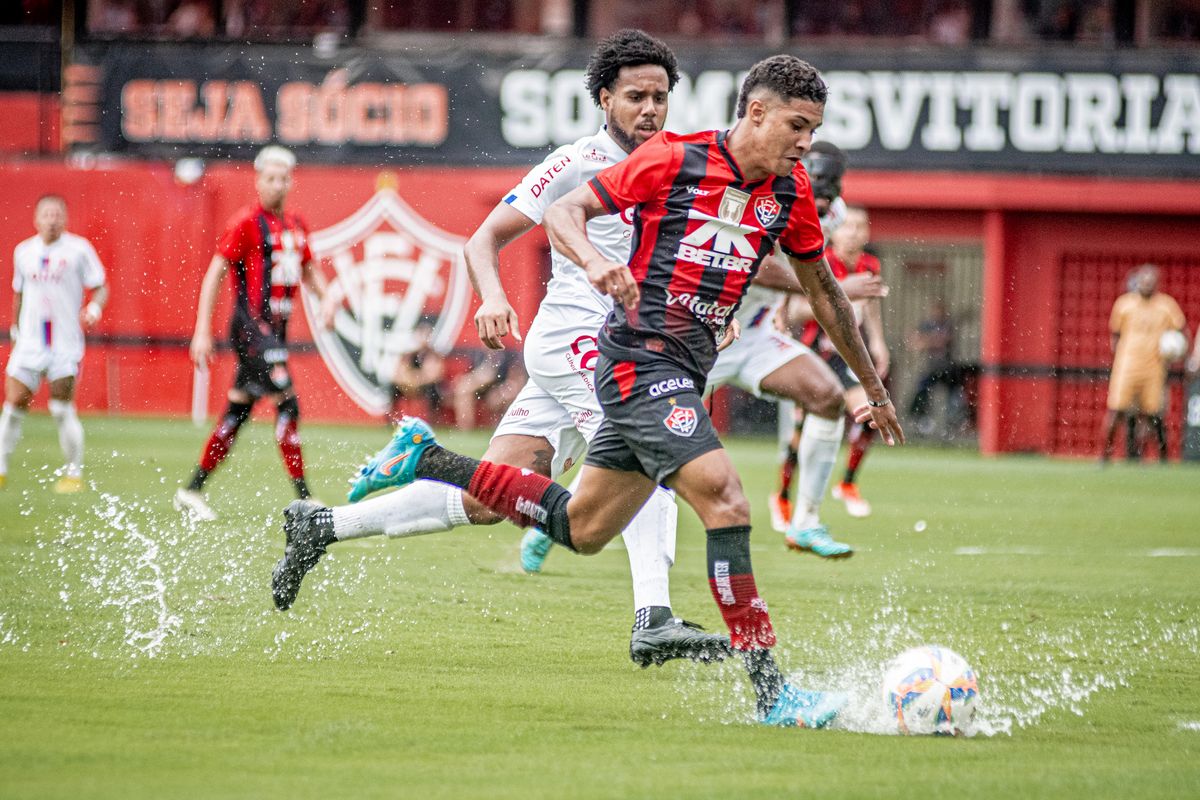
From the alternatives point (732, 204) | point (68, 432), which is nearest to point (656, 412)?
point (732, 204)

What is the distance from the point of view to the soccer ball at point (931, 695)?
209 inches

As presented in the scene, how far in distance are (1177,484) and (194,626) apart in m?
13.2

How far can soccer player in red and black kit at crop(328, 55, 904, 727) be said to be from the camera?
209 inches

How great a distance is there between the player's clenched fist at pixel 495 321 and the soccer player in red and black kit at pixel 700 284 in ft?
1.02

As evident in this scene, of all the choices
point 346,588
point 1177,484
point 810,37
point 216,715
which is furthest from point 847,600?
point 810,37

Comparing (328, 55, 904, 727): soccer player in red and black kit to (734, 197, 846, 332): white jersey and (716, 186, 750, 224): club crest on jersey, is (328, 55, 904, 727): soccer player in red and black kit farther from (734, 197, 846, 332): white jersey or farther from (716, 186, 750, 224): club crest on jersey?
(734, 197, 846, 332): white jersey

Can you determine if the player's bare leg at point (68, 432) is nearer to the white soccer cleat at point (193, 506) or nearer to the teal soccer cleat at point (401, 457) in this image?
the white soccer cleat at point (193, 506)

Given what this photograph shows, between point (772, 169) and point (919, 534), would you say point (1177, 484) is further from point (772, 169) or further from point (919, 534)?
point (772, 169)

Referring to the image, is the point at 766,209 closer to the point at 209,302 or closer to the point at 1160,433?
the point at 209,302

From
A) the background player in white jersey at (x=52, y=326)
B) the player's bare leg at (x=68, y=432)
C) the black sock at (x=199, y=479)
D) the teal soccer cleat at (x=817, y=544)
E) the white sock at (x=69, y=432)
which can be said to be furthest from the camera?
the background player in white jersey at (x=52, y=326)

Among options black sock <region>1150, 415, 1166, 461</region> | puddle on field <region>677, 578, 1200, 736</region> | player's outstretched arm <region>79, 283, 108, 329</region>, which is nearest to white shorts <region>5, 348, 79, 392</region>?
player's outstretched arm <region>79, 283, 108, 329</region>

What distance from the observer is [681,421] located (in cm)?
536

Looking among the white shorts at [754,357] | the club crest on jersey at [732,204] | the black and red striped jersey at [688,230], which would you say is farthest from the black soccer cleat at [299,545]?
the white shorts at [754,357]

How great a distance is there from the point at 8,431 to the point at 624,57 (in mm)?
8422
